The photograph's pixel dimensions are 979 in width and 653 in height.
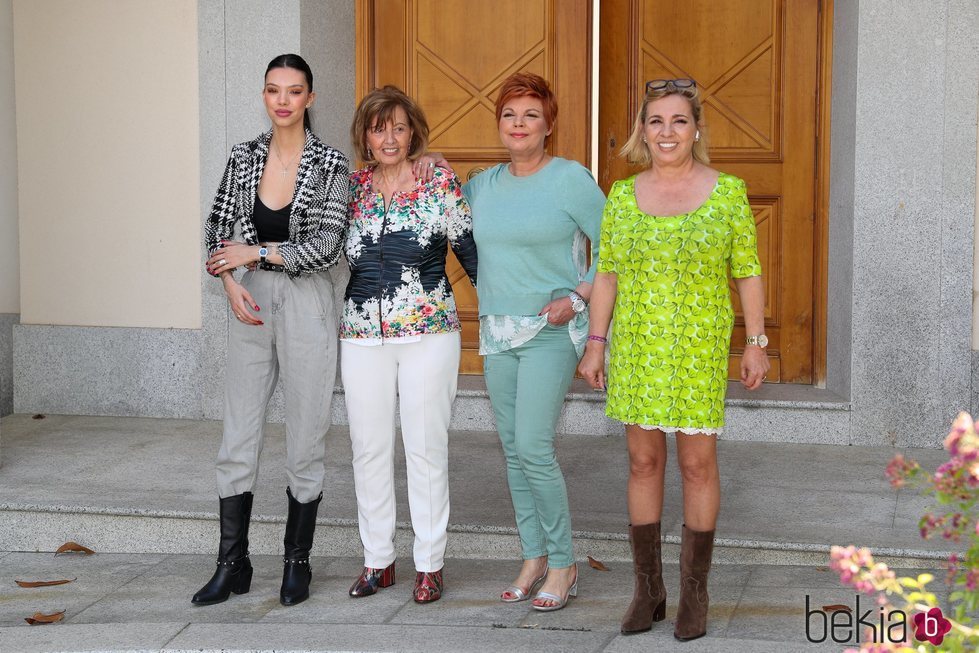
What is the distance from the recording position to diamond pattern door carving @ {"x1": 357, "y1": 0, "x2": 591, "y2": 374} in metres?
7.93

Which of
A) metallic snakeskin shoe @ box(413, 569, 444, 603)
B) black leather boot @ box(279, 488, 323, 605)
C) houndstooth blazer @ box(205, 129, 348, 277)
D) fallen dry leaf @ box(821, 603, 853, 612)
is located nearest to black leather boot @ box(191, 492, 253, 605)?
black leather boot @ box(279, 488, 323, 605)

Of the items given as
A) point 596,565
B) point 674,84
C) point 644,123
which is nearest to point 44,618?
point 596,565

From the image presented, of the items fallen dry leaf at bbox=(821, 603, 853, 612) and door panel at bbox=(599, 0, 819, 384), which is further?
door panel at bbox=(599, 0, 819, 384)

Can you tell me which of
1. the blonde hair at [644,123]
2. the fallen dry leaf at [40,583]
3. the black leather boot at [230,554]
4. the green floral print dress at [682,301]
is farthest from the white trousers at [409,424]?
the fallen dry leaf at [40,583]

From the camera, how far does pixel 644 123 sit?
4316mm

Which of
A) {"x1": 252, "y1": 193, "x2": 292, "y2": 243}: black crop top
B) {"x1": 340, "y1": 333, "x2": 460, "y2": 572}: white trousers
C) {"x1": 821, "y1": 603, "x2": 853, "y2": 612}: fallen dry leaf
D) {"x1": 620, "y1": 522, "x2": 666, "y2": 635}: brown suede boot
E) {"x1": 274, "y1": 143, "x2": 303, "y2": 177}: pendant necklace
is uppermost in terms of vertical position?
{"x1": 274, "y1": 143, "x2": 303, "y2": 177}: pendant necklace

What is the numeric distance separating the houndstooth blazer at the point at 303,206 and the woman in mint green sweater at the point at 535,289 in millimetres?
498

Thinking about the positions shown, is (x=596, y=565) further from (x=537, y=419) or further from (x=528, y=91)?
(x=528, y=91)

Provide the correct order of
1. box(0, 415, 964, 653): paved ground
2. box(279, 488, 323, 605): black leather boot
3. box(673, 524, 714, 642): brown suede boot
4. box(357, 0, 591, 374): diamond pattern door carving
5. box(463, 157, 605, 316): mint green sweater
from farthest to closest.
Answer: box(357, 0, 591, 374): diamond pattern door carving, box(279, 488, 323, 605): black leather boot, box(463, 157, 605, 316): mint green sweater, box(0, 415, 964, 653): paved ground, box(673, 524, 714, 642): brown suede boot

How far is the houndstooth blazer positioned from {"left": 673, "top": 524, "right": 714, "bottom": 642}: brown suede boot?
5.21ft

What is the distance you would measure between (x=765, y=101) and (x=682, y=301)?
3.90 m

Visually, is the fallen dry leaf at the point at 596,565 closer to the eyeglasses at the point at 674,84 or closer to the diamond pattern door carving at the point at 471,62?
the eyeglasses at the point at 674,84

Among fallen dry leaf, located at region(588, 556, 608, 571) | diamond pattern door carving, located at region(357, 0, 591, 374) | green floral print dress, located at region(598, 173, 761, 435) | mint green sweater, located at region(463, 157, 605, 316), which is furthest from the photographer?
diamond pattern door carving, located at region(357, 0, 591, 374)

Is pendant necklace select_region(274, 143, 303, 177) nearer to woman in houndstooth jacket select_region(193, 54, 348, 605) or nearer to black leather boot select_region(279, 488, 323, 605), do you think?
woman in houndstooth jacket select_region(193, 54, 348, 605)
